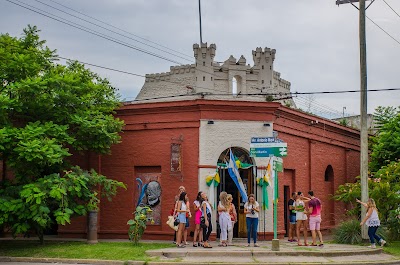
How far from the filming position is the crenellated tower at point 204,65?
42219 mm

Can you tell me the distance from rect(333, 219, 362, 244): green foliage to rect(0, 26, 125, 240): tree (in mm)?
8294

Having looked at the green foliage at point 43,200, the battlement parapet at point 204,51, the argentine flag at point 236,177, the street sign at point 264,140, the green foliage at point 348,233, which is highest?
the battlement parapet at point 204,51

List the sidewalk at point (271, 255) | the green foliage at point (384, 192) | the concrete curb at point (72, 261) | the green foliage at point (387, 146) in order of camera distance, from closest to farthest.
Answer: the concrete curb at point (72, 261), the sidewalk at point (271, 255), the green foliage at point (384, 192), the green foliage at point (387, 146)

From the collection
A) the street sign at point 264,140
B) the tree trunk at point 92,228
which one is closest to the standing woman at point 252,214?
the street sign at point 264,140

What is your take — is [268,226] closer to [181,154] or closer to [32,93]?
[181,154]

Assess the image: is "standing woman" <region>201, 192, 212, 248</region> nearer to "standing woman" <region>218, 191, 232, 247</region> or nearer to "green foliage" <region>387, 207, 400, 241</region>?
"standing woman" <region>218, 191, 232, 247</region>

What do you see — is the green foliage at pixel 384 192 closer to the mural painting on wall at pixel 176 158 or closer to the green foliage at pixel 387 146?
the green foliage at pixel 387 146

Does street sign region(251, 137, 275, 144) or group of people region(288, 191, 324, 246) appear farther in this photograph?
group of people region(288, 191, 324, 246)

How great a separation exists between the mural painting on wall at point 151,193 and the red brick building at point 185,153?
0.04 m

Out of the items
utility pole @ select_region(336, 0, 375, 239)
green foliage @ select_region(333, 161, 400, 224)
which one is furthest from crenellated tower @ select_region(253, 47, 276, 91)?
utility pole @ select_region(336, 0, 375, 239)

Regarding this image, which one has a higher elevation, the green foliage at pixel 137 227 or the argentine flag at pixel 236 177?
the argentine flag at pixel 236 177

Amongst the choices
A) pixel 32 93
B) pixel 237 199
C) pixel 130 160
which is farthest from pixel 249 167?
pixel 32 93

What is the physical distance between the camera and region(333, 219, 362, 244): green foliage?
19.6 m

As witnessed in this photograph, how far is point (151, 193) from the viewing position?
2098 centimetres
